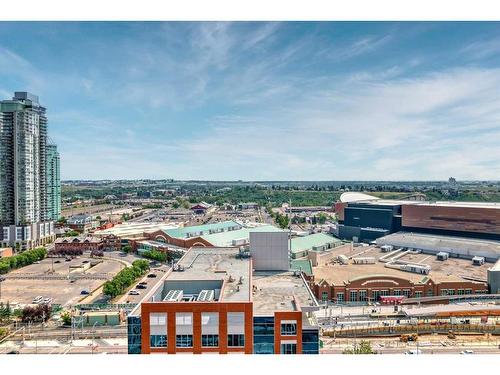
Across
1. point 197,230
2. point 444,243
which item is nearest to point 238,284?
point 444,243

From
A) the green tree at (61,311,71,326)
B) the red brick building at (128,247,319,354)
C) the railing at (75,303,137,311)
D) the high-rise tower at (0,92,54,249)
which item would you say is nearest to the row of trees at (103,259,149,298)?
the railing at (75,303,137,311)

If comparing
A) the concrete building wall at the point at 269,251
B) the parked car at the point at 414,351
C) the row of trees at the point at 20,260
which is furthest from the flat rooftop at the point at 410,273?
the row of trees at the point at 20,260

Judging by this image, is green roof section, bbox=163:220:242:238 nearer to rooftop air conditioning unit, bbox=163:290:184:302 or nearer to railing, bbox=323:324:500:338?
railing, bbox=323:324:500:338

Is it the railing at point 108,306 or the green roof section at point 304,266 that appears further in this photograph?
the green roof section at point 304,266

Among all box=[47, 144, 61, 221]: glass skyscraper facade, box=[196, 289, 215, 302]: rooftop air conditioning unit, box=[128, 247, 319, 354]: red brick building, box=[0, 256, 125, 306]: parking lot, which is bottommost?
box=[0, 256, 125, 306]: parking lot

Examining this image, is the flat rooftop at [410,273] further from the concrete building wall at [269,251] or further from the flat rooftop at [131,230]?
the flat rooftop at [131,230]

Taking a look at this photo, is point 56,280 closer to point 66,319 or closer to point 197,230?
point 66,319

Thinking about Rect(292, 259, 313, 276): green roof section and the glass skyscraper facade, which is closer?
Rect(292, 259, 313, 276): green roof section
